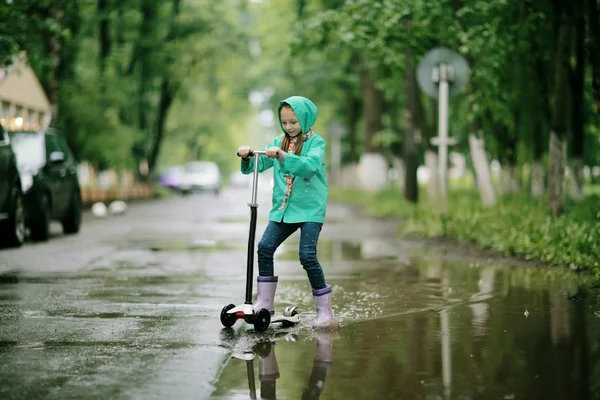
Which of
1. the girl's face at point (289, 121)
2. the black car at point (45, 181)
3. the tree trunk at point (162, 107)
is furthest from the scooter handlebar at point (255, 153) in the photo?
the tree trunk at point (162, 107)

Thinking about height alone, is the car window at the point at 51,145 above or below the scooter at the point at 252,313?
above

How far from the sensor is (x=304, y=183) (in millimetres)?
8117

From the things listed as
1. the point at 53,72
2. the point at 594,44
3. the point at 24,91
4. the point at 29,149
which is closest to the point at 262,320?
the point at 594,44

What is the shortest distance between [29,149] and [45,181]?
0.76m

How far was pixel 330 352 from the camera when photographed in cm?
680

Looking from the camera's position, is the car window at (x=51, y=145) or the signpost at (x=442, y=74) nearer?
the signpost at (x=442, y=74)

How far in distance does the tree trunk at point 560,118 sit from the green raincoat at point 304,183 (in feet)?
28.4

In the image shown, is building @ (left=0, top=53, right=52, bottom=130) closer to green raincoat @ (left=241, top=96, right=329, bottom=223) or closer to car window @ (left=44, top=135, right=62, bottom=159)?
car window @ (left=44, top=135, right=62, bottom=159)

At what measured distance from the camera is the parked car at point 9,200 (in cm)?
1574

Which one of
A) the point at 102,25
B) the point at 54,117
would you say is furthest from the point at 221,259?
the point at 102,25

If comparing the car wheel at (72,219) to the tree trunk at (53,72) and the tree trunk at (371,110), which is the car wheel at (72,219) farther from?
the tree trunk at (371,110)

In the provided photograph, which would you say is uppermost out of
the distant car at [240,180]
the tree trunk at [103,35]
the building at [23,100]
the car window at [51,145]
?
the tree trunk at [103,35]

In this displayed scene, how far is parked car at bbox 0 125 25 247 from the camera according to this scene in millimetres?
15742

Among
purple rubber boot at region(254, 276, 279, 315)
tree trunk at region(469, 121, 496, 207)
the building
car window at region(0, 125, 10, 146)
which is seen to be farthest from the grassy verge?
the building
